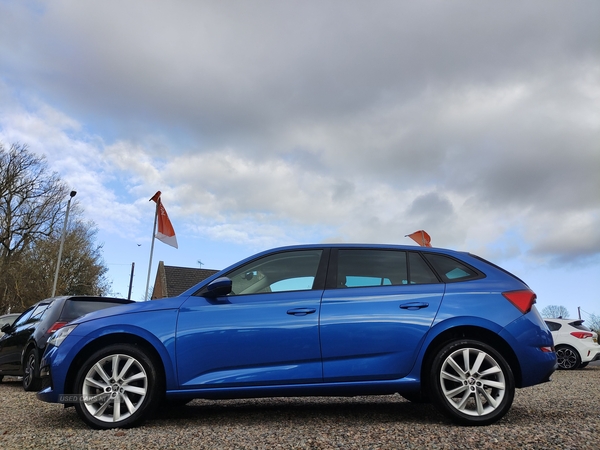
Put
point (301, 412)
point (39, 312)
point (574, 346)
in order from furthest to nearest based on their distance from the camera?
point (574, 346) → point (39, 312) → point (301, 412)

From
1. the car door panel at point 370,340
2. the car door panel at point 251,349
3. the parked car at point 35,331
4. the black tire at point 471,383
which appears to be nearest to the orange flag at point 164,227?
the parked car at point 35,331

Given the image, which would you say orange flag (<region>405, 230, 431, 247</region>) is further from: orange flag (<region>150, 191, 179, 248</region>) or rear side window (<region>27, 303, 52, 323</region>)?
rear side window (<region>27, 303, 52, 323</region>)

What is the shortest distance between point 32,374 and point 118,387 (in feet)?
13.0

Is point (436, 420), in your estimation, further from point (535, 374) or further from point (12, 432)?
point (12, 432)

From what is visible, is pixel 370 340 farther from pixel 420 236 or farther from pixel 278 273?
pixel 420 236

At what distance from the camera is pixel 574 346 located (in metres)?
13.2

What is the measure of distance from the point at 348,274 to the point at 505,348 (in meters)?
1.50

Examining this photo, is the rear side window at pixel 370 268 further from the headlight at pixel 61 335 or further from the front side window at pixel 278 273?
the headlight at pixel 61 335

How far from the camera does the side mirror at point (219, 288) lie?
4488 millimetres

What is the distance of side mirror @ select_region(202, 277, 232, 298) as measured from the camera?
4.49 metres

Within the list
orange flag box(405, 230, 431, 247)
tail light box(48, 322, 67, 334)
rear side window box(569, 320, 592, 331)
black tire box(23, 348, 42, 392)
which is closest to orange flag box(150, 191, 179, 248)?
orange flag box(405, 230, 431, 247)

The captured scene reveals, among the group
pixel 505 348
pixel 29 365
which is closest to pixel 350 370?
pixel 505 348

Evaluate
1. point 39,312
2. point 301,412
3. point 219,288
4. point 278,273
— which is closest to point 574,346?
point 301,412

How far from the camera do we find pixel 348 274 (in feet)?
15.6
